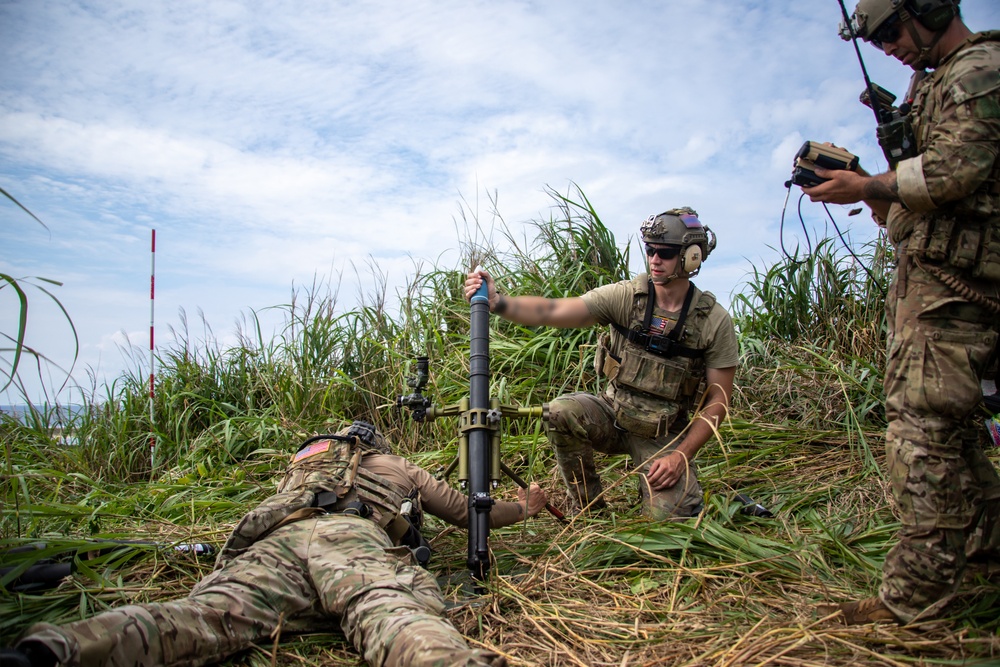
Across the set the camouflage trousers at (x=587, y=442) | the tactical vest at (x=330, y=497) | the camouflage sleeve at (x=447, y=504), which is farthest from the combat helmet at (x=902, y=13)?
the tactical vest at (x=330, y=497)

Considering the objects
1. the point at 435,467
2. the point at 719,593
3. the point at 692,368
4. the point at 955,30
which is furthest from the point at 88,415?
the point at 955,30

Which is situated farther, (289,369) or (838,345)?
(289,369)

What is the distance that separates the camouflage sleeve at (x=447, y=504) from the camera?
3.24m

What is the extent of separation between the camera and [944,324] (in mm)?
2387

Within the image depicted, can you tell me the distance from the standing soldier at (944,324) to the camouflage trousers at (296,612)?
1.42 m

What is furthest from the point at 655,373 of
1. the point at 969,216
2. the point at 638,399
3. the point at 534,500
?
the point at 969,216

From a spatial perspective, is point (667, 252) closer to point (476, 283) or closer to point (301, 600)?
point (476, 283)

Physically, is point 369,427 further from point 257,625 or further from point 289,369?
point 289,369

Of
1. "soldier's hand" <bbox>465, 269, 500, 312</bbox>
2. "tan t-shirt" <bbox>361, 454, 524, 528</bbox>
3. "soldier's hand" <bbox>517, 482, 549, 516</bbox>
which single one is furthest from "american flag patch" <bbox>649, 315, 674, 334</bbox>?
"tan t-shirt" <bbox>361, 454, 524, 528</bbox>

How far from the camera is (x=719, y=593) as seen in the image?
8.64ft

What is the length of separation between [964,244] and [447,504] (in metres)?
2.25

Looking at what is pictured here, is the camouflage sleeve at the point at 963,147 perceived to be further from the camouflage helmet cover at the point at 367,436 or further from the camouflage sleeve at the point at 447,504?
the camouflage helmet cover at the point at 367,436

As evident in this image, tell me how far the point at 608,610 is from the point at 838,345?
356cm

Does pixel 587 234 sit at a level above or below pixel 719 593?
above
